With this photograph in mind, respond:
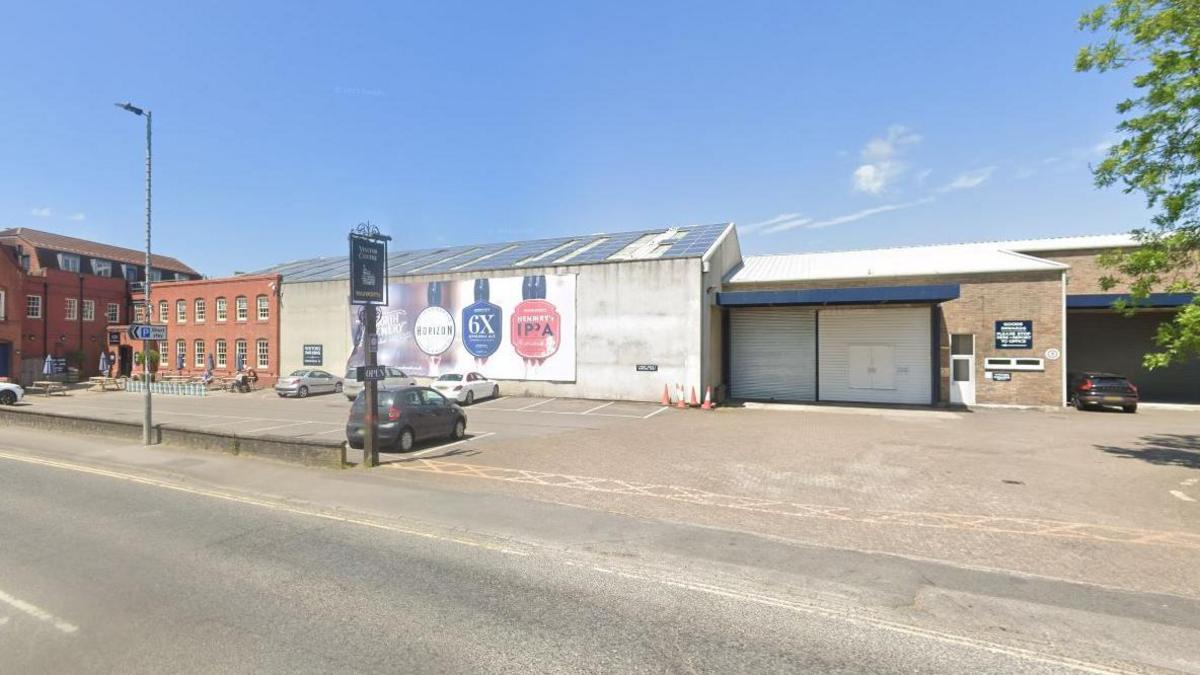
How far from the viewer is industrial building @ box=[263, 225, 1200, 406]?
23.9 metres

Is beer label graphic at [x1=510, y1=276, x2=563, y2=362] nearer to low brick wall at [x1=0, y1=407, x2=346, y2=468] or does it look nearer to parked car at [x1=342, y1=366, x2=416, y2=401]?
parked car at [x1=342, y1=366, x2=416, y2=401]

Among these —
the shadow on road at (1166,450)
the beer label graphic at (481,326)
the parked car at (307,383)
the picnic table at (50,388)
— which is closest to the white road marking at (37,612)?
the shadow on road at (1166,450)

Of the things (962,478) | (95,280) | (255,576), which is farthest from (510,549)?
(95,280)

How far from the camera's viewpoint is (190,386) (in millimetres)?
33688

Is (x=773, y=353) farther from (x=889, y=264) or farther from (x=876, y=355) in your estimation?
(x=889, y=264)

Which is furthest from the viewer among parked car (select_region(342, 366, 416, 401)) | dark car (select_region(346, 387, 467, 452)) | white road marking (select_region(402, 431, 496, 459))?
parked car (select_region(342, 366, 416, 401))

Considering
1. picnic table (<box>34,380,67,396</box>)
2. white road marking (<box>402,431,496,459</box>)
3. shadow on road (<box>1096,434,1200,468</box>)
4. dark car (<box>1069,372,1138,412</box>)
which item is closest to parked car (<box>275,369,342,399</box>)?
picnic table (<box>34,380,67,396</box>)

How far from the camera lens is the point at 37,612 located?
4.66 meters

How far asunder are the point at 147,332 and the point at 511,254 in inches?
781

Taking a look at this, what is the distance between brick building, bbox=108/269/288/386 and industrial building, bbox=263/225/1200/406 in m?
6.17

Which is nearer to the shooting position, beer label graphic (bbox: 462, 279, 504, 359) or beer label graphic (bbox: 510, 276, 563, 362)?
beer label graphic (bbox: 510, 276, 563, 362)

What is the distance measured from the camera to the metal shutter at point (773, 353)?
86.8 feet

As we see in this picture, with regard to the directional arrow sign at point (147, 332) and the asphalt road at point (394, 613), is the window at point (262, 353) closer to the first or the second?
the directional arrow sign at point (147, 332)

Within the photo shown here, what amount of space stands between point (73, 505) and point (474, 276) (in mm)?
21713
